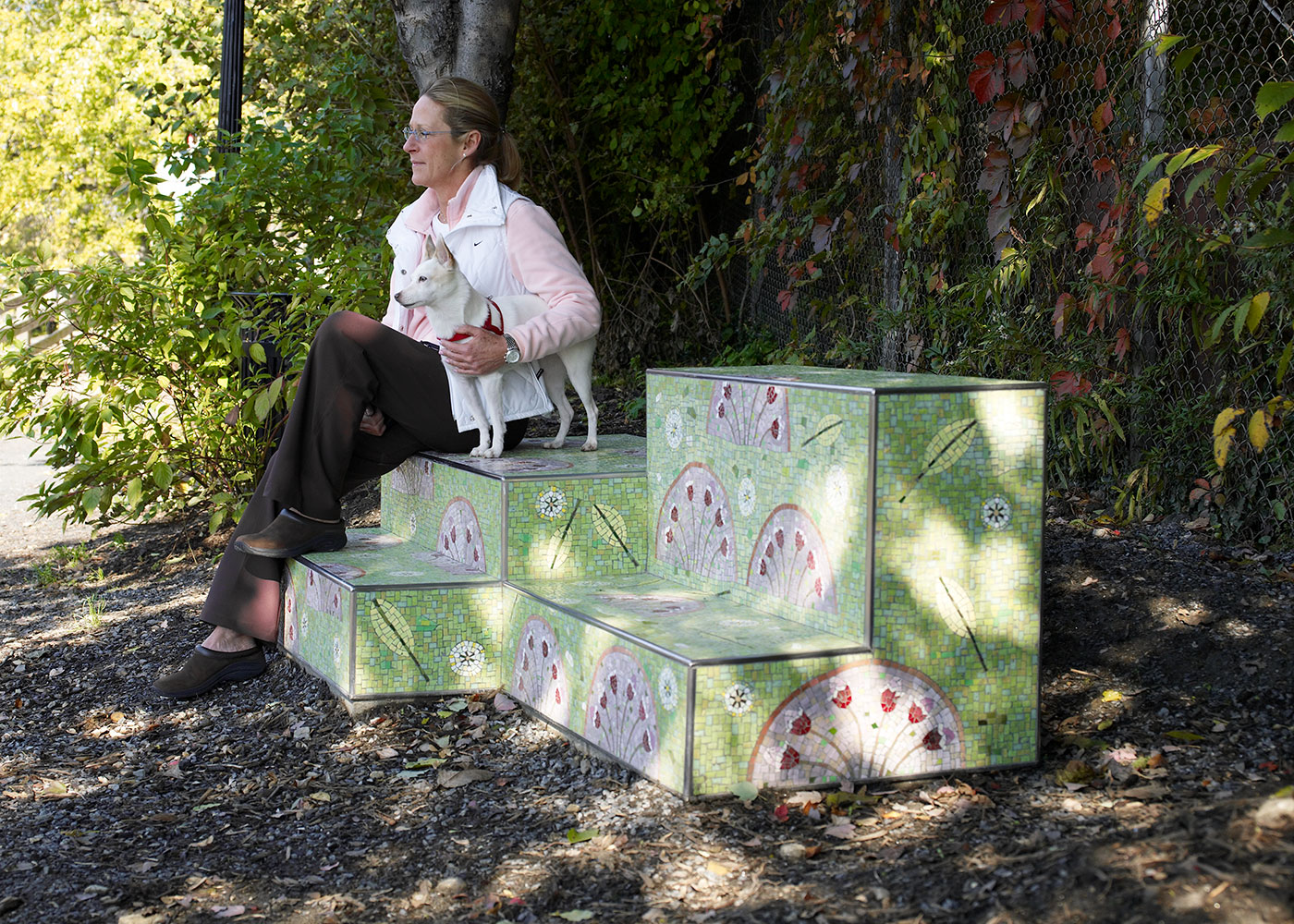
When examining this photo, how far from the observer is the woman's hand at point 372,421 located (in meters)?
3.86

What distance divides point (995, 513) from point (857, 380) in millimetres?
419

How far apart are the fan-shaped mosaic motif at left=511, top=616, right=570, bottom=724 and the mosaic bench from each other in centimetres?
1

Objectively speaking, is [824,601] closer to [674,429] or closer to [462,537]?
[674,429]

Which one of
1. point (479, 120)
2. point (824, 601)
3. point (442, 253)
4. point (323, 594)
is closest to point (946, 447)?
point (824, 601)

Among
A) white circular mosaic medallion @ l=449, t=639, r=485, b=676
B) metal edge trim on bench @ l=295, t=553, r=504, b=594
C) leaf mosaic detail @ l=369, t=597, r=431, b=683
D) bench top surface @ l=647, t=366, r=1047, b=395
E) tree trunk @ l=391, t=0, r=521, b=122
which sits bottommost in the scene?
white circular mosaic medallion @ l=449, t=639, r=485, b=676

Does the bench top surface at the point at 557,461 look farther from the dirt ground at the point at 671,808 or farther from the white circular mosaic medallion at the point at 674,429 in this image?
the dirt ground at the point at 671,808

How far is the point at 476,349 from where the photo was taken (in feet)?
11.8

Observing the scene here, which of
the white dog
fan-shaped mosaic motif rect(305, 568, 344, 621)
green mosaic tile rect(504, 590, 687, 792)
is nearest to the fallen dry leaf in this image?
green mosaic tile rect(504, 590, 687, 792)

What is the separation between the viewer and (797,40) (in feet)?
18.3

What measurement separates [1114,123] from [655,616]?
2.56m

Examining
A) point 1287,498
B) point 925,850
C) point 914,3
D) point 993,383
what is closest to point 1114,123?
point 914,3

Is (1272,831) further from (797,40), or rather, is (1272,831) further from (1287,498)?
(797,40)

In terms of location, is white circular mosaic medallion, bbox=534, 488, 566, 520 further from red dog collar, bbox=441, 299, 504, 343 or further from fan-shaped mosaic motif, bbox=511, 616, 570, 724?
red dog collar, bbox=441, 299, 504, 343

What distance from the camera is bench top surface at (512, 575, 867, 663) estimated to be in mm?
2621
